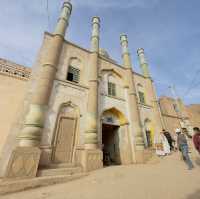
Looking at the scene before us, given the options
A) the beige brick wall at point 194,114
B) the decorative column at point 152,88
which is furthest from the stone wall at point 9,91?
the beige brick wall at point 194,114

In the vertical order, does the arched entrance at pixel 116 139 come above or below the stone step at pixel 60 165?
above

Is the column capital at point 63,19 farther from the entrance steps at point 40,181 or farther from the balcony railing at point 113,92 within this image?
the entrance steps at point 40,181

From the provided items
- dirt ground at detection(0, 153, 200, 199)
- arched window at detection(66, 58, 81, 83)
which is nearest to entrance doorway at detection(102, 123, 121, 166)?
arched window at detection(66, 58, 81, 83)

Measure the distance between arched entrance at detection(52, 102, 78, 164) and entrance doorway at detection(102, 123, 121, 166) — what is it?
345 centimetres

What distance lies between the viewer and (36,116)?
6.82 metres

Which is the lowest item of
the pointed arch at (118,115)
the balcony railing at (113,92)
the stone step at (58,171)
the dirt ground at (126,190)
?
the dirt ground at (126,190)

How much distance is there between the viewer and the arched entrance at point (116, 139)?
10.7 metres

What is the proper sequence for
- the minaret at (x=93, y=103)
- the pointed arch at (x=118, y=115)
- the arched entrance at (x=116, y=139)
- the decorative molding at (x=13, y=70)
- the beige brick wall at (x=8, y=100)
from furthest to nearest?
the pointed arch at (x=118, y=115) → the arched entrance at (x=116, y=139) → the decorative molding at (x=13, y=70) → the beige brick wall at (x=8, y=100) → the minaret at (x=93, y=103)

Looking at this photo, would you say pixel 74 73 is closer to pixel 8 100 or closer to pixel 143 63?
pixel 8 100

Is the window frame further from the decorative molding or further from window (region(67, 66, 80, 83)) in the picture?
the decorative molding

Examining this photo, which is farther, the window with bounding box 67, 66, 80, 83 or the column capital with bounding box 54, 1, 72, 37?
the column capital with bounding box 54, 1, 72, 37

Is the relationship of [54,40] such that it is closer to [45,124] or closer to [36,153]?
[45,124]

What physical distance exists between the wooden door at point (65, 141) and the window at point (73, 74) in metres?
3.34

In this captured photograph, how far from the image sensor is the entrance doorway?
1129 centimetres
